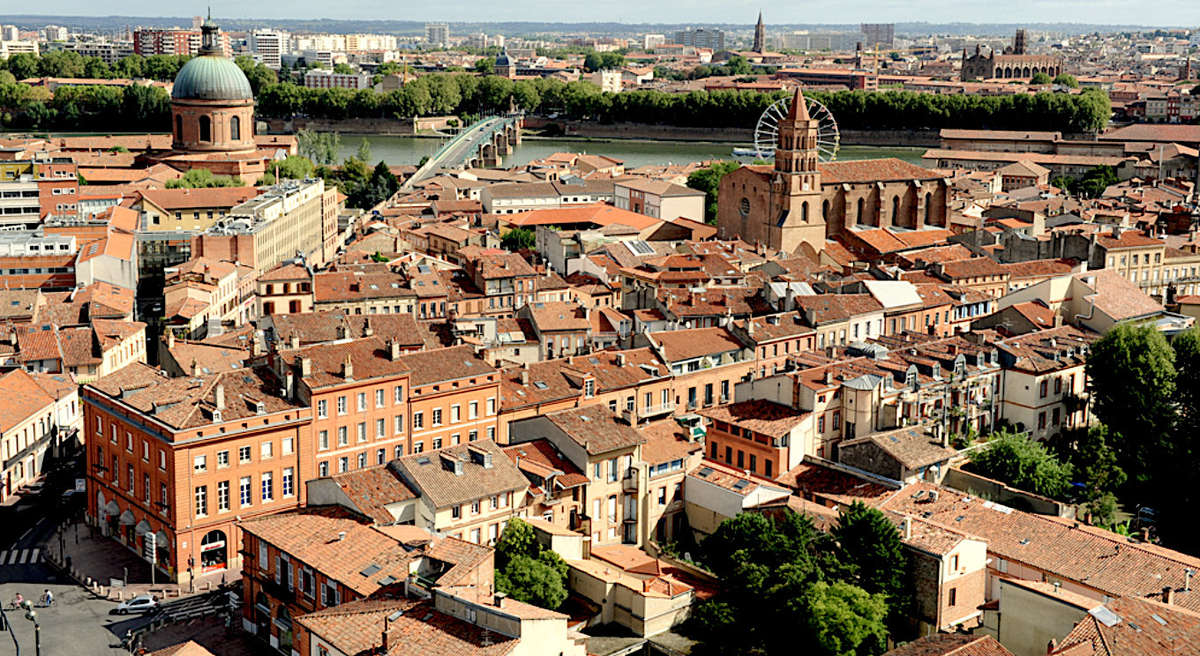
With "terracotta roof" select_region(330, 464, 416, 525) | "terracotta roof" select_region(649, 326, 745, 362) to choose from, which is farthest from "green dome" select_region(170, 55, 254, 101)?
"terracotta roof" select_region(330, 464, 416, 525)

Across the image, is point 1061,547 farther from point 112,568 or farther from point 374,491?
point 112,568

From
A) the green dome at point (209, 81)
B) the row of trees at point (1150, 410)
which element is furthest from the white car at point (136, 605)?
the green dome at point (209, 81)

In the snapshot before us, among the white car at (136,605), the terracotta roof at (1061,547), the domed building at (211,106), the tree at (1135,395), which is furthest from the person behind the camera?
the domed building at (211,106)

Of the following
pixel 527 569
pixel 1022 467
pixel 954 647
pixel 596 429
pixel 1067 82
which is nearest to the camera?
pixel 954 647

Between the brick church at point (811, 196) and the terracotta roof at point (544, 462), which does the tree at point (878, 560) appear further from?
the brick church at point (811, 196)

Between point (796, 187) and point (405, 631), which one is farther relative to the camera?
point (796, 187)

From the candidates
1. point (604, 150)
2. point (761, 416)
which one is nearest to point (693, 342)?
point (761, 416)

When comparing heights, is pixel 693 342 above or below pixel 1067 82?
below
